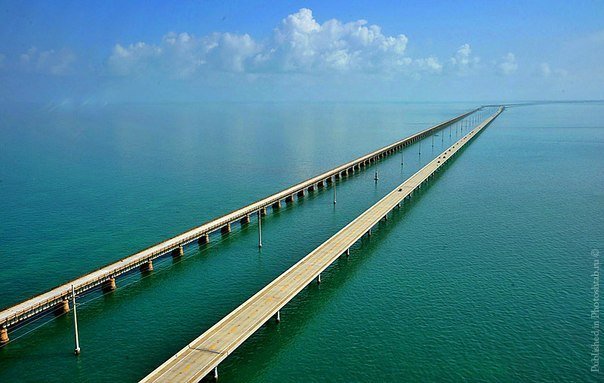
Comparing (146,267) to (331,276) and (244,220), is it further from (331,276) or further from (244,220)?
(331,276)

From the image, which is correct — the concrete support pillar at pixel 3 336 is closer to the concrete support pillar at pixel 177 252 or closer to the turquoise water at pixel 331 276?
the turquoise water at pixel 331 276

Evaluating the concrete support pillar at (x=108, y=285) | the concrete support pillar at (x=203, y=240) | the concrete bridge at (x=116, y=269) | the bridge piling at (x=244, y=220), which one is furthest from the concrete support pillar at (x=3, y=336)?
the bridge piling at (x=244, y=220)

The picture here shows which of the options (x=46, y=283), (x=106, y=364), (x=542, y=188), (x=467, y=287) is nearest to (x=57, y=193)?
(x=46, y=283)

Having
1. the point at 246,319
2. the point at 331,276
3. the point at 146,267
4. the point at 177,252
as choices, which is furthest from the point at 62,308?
the point at 331,276

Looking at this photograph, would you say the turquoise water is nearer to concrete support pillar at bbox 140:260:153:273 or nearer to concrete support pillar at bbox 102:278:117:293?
concrete support pillar at bbox 102:278:117:293

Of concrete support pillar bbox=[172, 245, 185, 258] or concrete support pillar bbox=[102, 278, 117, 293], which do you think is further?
concrete support pillar bbox=[172, 245, 185, 258]

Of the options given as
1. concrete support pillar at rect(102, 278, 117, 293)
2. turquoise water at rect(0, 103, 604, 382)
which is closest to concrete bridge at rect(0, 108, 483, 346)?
concrete support pillar at rect(102, 278, 117, 293)

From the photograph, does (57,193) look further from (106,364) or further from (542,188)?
(542,188)
